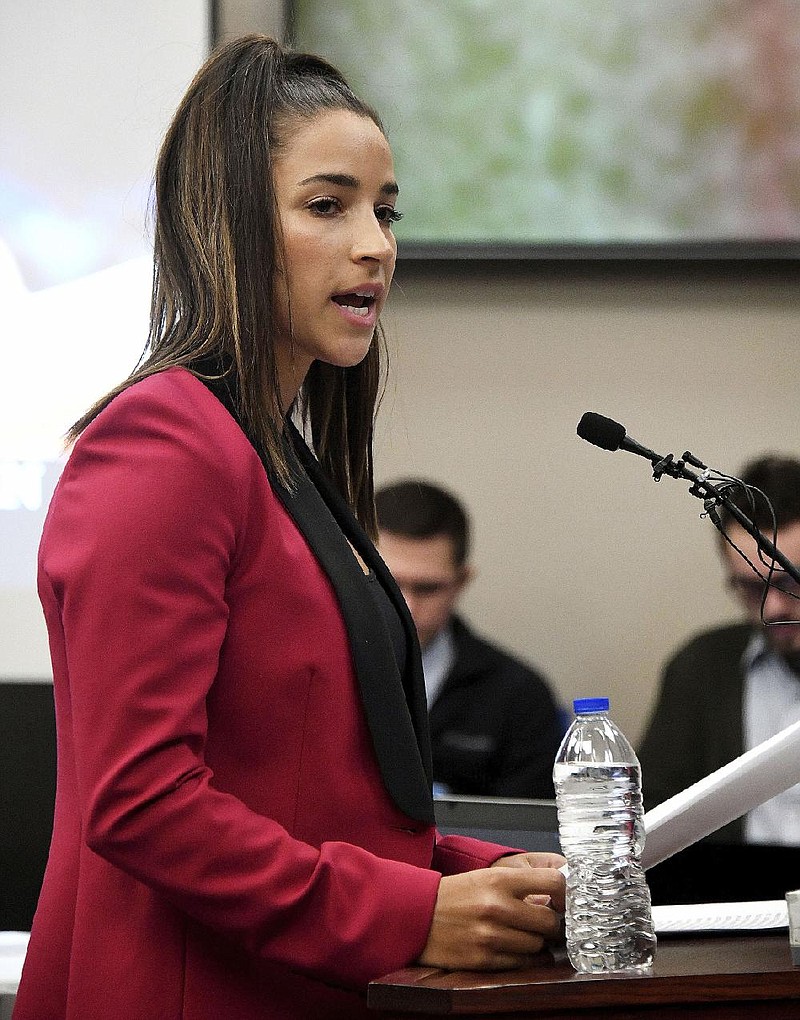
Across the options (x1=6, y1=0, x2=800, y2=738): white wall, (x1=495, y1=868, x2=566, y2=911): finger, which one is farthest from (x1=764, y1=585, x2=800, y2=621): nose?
(x1=495, y1=868, x2=566, y2=911): finger

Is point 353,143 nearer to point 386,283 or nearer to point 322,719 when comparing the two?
point 386,283

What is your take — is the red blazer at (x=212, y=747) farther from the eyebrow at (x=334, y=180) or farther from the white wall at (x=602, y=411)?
the white wall at (x=602, y=411)

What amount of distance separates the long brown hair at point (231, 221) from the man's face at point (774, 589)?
5.81 feet

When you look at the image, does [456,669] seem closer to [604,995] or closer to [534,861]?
[534,861]

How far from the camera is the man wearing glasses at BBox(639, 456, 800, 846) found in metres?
2.93

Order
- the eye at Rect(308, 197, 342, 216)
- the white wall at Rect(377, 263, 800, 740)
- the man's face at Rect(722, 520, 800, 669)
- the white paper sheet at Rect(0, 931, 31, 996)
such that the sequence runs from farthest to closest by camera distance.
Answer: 1. the white wall at Rect(377, 263, 800, 740)
2. the man's face at Rect(722, 520, 800, 669)
3. the white paper sheet at Rect(0, 931, 31, 996)
4. the eye at Rect(308, 197, 342, 216)

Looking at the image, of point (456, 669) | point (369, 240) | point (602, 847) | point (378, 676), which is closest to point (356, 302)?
point (369, 240)

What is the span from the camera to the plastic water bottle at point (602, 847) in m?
1.00

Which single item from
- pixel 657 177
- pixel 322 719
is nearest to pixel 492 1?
pixel 657 177

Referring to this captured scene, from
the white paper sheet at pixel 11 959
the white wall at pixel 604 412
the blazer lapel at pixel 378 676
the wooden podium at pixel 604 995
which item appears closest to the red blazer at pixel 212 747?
the blazer lapel at pixel 378 676

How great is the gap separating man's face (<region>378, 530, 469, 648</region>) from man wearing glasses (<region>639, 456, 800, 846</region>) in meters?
0.53

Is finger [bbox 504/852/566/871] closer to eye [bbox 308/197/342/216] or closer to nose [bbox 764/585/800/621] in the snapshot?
eye [bbox 308/197/342/216]

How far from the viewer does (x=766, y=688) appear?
298 centimetres

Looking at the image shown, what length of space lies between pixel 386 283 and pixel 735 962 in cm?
67
